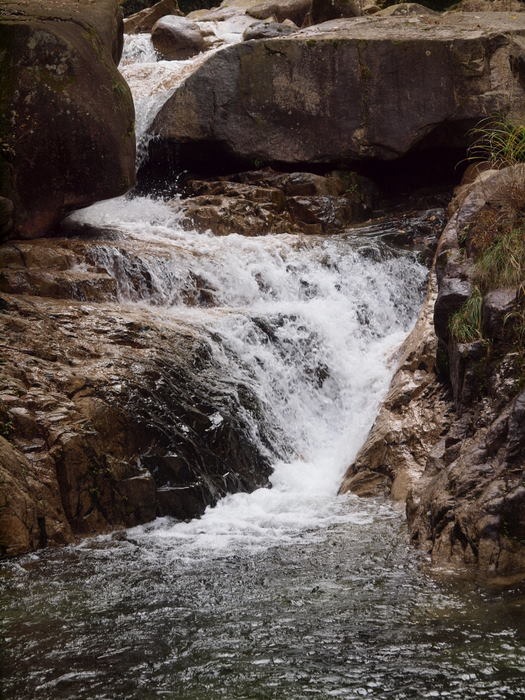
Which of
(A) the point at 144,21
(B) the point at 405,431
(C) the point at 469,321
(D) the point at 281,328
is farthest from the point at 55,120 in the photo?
(A) the point at 144,21

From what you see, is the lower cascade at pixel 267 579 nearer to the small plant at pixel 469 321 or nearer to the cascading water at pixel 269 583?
the cascading water at pixel 269 583

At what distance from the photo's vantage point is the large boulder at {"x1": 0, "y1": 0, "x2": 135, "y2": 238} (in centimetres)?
836

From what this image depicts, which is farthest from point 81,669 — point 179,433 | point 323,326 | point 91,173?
point 91,173

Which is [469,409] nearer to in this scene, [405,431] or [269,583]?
[405,431]

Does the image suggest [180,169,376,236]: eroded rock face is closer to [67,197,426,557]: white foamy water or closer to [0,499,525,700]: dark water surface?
[67,197,426,557]: white foamy water

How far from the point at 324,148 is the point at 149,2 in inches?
614

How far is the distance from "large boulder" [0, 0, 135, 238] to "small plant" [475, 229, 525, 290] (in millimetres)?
4992

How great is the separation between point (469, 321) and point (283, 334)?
2.82 metres

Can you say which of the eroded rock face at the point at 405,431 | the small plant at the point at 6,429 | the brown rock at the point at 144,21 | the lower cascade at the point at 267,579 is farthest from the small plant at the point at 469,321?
the brown rock at the point at 144,21

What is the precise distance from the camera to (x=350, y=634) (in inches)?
135

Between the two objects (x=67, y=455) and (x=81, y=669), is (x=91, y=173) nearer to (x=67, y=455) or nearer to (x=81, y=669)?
(x=67, y=455)

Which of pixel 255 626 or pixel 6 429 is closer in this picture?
pixel 255 626

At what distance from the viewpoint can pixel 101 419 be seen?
18.7ft

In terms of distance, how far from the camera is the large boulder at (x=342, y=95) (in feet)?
41.1
